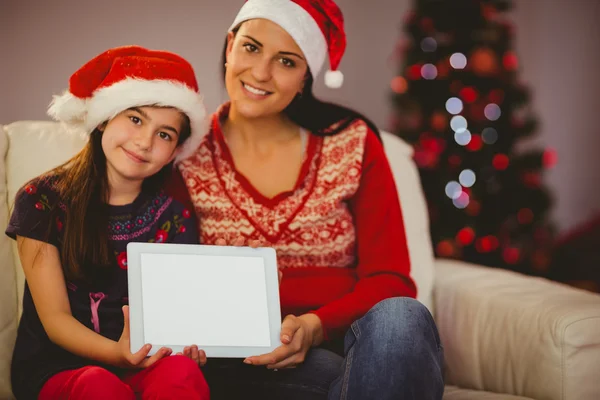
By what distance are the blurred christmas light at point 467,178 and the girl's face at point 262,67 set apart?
1.75 m

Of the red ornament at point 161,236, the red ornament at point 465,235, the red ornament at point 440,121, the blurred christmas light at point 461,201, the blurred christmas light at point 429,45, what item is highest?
the blurred christmas light at point 429,45

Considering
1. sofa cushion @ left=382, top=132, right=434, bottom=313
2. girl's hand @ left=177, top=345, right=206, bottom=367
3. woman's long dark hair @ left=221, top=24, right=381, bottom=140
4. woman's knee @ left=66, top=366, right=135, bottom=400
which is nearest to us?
woman's knee @ left=66, top=366, right=135, bottom=400

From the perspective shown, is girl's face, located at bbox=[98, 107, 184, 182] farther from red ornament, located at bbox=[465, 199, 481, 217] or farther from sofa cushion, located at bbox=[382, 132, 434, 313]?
red ornament, located at bbox=[465, 199, 481, 217]

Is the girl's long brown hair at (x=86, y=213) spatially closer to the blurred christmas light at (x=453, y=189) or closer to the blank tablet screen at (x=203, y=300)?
the blank tablet screen at (x=203, y=300)

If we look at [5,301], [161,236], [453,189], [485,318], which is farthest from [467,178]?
[5,301]

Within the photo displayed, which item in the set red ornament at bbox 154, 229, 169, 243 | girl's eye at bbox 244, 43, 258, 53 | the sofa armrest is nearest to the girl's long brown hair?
red ornament at bbox 154, 229, 169, 243

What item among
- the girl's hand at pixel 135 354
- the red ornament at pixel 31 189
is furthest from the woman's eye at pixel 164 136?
the girl's hand at pixel 135 354

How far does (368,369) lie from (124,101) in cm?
71

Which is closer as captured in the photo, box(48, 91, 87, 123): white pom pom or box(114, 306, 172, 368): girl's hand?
box(114, 306, 172, 368): girl's hand

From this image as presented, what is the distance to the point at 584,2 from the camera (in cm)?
386

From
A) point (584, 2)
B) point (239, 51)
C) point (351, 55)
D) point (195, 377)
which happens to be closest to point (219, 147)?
point (239, 51)

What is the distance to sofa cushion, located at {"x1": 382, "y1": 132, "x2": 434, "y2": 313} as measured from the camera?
1.70m

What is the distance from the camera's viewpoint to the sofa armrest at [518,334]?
4.03 feet

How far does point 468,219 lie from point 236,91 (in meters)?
1.89
